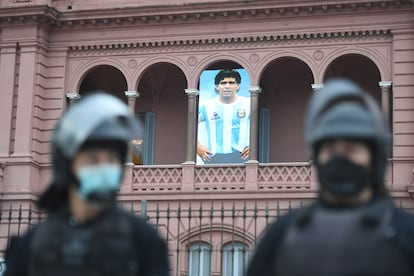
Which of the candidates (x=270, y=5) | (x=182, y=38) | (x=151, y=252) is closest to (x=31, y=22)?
(x=182, y=38)

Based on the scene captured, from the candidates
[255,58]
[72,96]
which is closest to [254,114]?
[255,58]

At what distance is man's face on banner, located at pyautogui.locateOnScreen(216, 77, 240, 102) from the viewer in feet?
75.4

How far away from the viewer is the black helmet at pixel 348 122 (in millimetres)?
3689

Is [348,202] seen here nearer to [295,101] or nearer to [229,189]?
[229,189]

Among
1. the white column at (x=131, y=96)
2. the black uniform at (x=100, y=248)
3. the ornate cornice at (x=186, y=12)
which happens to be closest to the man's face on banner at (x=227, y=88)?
the ornate cornice at (x=186, y=12)

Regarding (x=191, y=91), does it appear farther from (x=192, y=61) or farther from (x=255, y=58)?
(x=255, y=58)

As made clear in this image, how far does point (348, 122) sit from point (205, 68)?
1949 centimetres

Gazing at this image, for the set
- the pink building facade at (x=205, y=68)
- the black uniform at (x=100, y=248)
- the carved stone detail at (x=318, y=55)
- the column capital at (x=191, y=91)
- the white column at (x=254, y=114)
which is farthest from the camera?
the column capital at (x=191, y=91)

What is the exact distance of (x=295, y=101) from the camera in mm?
24844

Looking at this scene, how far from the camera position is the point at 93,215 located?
3908 millimetres

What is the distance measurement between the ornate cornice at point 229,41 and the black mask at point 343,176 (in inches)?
734

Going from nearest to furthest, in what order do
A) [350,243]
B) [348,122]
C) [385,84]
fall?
[350,243], [348,122], [385,84]

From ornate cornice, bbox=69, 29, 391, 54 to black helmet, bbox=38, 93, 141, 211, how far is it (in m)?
18.5

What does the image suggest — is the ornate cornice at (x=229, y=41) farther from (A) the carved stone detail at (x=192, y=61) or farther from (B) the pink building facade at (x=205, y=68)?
(A) the carved stone detail at (x=192, y=61)
